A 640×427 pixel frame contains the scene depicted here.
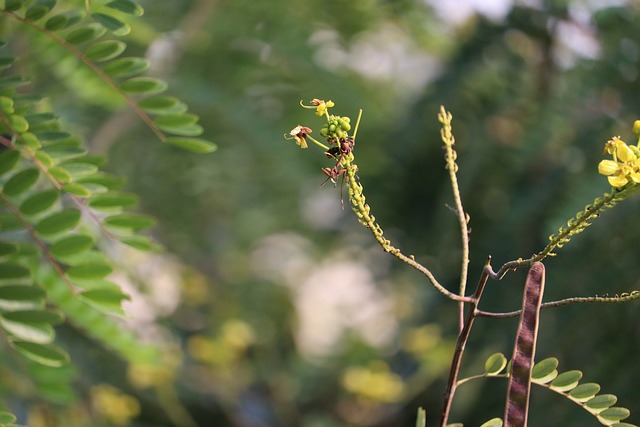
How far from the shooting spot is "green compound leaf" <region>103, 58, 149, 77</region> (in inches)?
17.7

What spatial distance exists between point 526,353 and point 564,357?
0.60 metres

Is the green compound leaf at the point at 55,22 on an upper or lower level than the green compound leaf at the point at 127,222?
upper

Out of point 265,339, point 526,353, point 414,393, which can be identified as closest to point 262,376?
point 265,339

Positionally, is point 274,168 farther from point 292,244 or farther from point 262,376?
point 292,244

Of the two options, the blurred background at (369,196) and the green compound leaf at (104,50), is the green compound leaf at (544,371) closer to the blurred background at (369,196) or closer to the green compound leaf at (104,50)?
the green compound leaf at (104,50)

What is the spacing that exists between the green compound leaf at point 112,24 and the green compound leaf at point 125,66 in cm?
3

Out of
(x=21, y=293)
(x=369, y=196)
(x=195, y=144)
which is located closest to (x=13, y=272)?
(x=21, y=293)

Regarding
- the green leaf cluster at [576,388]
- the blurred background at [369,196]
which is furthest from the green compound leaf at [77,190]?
the blurred background at [369,196]

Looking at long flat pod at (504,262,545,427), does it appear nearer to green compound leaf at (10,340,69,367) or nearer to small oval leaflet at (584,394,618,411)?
small oval leaflet at (584,394,618,411)

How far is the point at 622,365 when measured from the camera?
75 cm

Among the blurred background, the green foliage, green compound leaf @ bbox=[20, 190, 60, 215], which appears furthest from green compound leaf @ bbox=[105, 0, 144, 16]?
the blurred background

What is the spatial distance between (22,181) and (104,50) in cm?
8

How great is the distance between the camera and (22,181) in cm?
42

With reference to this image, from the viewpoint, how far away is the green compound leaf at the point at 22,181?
1.38 ft
